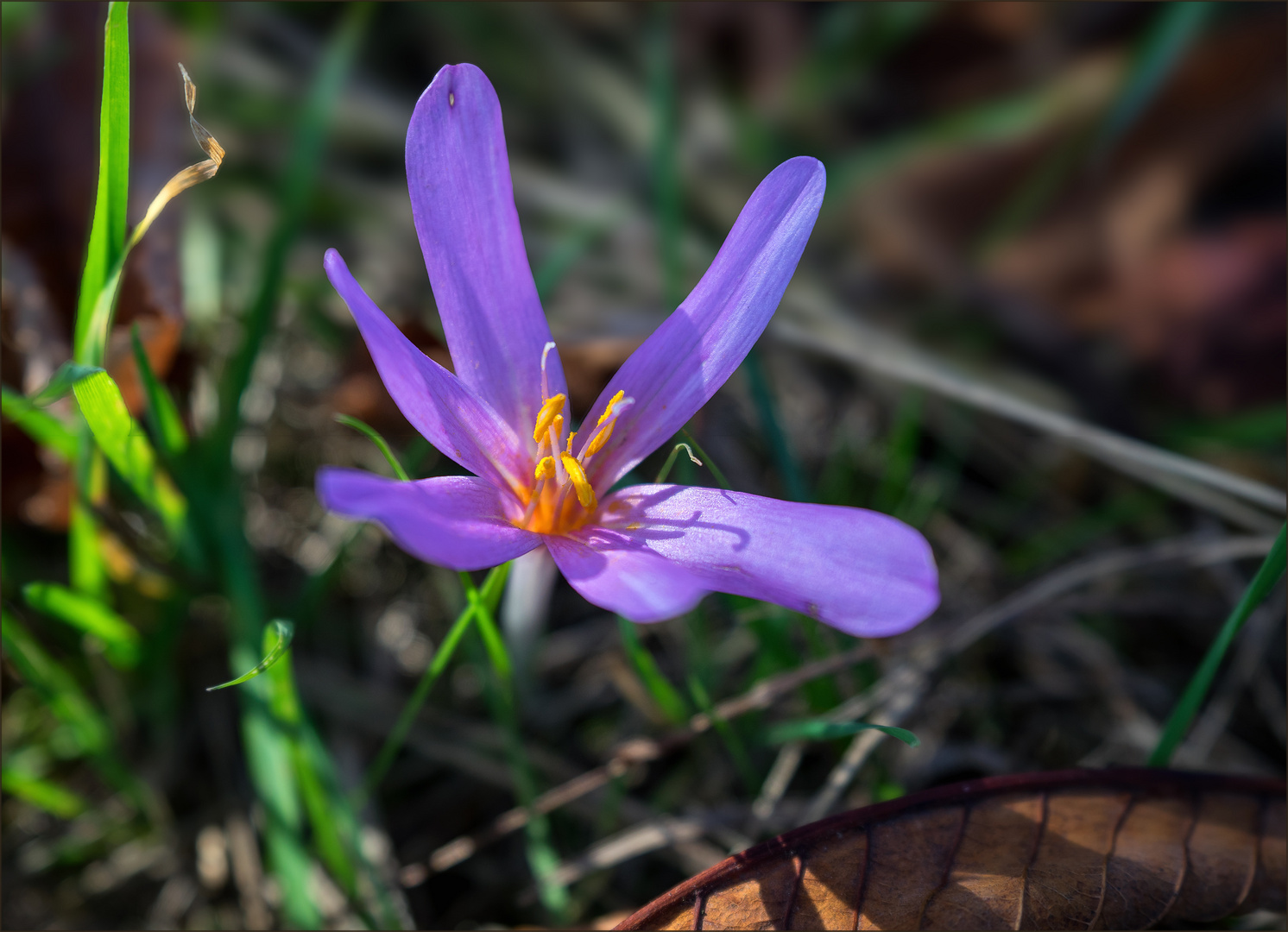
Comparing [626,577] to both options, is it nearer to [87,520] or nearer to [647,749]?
[647,749]

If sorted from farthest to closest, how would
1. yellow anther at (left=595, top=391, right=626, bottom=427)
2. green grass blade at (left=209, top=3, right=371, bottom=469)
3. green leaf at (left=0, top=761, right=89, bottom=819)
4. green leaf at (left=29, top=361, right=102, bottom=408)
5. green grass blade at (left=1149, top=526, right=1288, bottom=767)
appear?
green grass blade at (left=209, top=3, right=371, bottom=469), green leaf at (left=0, top=761, right=89, bottom=819), yellow anther at (left=595, top=391, right=626, bottom=427), green grass blade at (left=1149, top=526, right=1288, bottom=767), green leaf at (left=29, top=361, right=102, bottom=408)

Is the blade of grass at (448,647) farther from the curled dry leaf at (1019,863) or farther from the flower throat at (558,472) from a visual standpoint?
the curled dry leaf at (1019,863)

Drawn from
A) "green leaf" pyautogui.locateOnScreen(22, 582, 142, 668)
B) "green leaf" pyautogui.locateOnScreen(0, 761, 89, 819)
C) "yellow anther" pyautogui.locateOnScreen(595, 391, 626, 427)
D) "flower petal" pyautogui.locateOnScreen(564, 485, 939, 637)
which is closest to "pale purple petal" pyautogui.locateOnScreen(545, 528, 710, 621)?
"flower petal" pyautogui.locateOnScreen(564, 485, 939, 637)

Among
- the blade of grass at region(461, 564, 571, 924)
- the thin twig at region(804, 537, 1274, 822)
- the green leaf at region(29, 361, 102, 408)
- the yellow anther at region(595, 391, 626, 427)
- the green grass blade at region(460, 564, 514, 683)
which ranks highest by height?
the green leaf at region(29, 361, 102, 408)

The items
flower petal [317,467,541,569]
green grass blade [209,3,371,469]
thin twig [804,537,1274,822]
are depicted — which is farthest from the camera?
green grass blade [209,3,371,469]

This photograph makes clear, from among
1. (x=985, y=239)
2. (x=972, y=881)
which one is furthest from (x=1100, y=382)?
(x=972, y=881)

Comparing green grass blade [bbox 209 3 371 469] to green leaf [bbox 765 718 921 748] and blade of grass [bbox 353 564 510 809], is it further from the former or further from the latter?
green leaf [bbox 765 718 921 748]

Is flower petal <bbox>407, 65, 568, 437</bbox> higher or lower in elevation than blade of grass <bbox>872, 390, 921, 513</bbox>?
higher

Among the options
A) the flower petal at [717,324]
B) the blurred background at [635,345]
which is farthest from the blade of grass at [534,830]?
the flower petal at [717,324]
